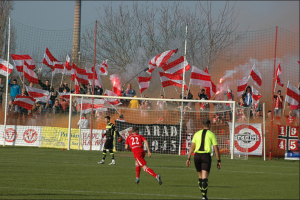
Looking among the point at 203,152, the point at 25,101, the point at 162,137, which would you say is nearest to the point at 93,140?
the point at 162,137

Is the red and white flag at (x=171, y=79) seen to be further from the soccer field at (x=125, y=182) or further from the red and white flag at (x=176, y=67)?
the soccer field at (x=125, y=182)

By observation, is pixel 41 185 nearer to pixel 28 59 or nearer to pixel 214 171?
pixel 214 171

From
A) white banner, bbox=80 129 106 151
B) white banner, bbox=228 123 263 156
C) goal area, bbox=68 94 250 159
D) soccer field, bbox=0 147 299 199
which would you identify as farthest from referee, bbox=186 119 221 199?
white banner, bbox=80 129 106 151

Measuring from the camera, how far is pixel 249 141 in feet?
69.9

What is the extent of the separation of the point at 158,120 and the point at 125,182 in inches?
497

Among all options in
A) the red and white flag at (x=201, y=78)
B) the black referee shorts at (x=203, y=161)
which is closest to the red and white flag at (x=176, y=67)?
the red and white flag at (x=201, y=78)

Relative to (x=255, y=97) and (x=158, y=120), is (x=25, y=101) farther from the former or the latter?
(x=255, y=97)

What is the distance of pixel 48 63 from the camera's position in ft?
88.6

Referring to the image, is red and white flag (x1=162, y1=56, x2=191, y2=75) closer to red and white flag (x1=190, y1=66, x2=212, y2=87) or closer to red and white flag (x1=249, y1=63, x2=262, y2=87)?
red and white flag (x1=190, y1=66, x2=212, y2=87)

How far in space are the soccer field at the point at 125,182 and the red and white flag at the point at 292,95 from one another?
584 centimetres

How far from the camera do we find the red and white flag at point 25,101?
2516 centimetres

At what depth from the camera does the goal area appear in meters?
22.7

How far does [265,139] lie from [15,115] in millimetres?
14803

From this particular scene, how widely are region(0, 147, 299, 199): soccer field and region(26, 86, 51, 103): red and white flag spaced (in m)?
8.75
